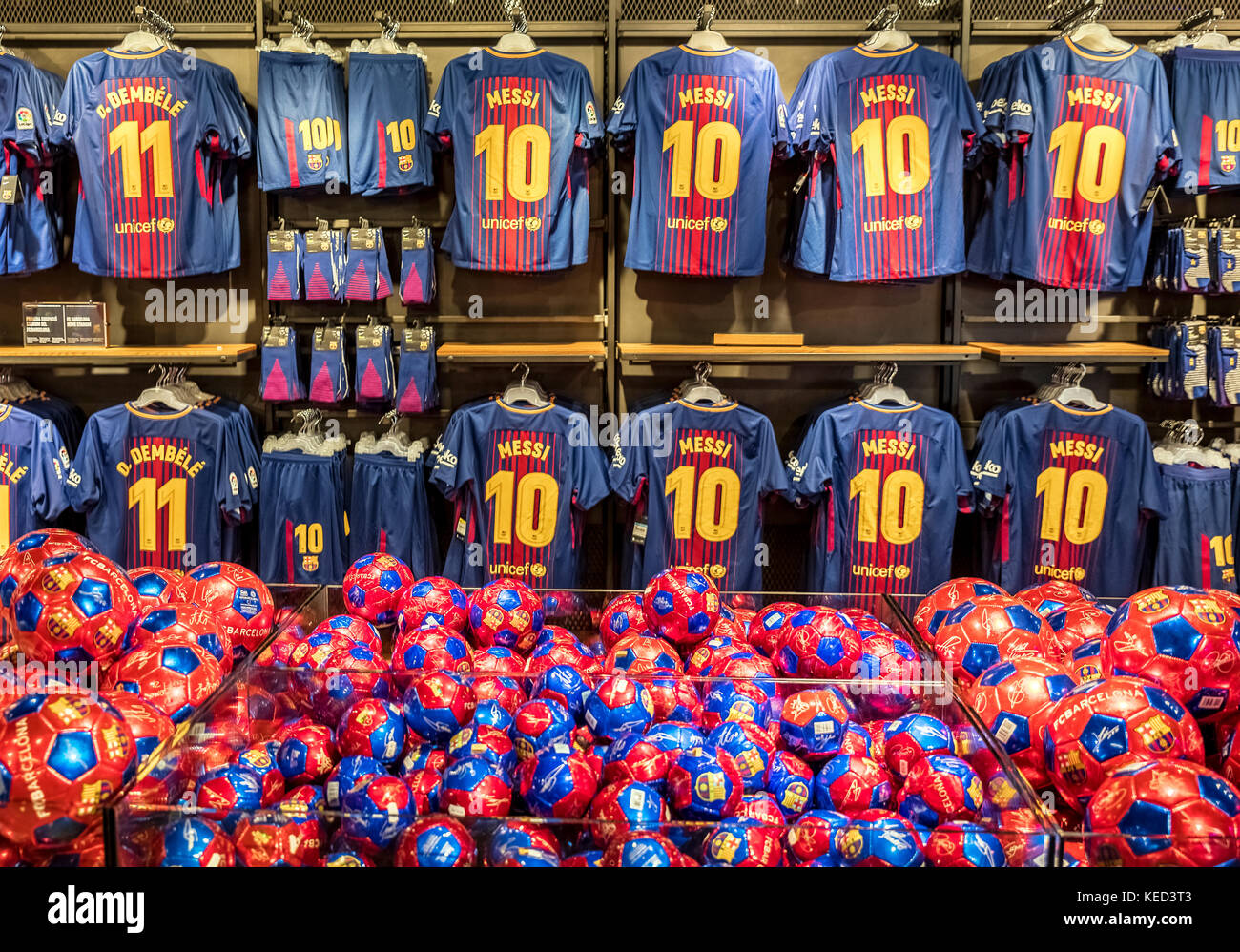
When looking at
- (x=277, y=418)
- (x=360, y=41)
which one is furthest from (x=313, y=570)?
(x=360, y=41)

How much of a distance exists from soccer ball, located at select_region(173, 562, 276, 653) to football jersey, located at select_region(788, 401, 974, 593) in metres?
2.22

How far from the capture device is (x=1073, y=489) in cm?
381

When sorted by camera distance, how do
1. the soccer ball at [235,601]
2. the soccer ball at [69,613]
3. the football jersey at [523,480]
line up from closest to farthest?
1. the soccer ball at [69,613]
2. the soccer ball at [235,601]
3. the football jersey at [523,480]

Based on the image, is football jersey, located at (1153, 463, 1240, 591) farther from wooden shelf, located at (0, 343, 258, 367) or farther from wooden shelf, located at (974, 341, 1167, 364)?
wooden shelf, located at (0, 343, 258, 367)

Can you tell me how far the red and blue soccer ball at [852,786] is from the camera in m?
1.58

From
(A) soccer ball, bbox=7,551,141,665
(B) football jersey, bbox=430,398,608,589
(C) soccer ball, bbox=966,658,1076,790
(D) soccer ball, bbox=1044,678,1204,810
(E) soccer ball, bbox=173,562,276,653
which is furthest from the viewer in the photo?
(B) football jersey, bbox=430,398,608,589

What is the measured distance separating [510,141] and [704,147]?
0.75 m

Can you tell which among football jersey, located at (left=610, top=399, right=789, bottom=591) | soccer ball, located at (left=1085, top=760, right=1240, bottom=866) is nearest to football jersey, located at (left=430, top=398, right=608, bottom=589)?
football jersey, located at (left=610, top=399, right=789, bottom=591)

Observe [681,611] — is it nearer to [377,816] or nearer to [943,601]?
[943,601]

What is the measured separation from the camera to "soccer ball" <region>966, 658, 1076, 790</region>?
1.70 meters

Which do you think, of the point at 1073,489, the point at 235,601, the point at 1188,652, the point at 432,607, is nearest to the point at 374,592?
the point at 432,607

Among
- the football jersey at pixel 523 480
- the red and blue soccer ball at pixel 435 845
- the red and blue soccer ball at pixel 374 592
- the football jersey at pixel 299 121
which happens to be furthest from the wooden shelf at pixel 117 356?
the red and blue soccer ball at pixel 435 845

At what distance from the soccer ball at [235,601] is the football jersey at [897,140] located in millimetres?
2593

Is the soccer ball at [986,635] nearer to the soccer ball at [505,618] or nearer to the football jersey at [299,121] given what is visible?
the soccer ball at [505,618]
